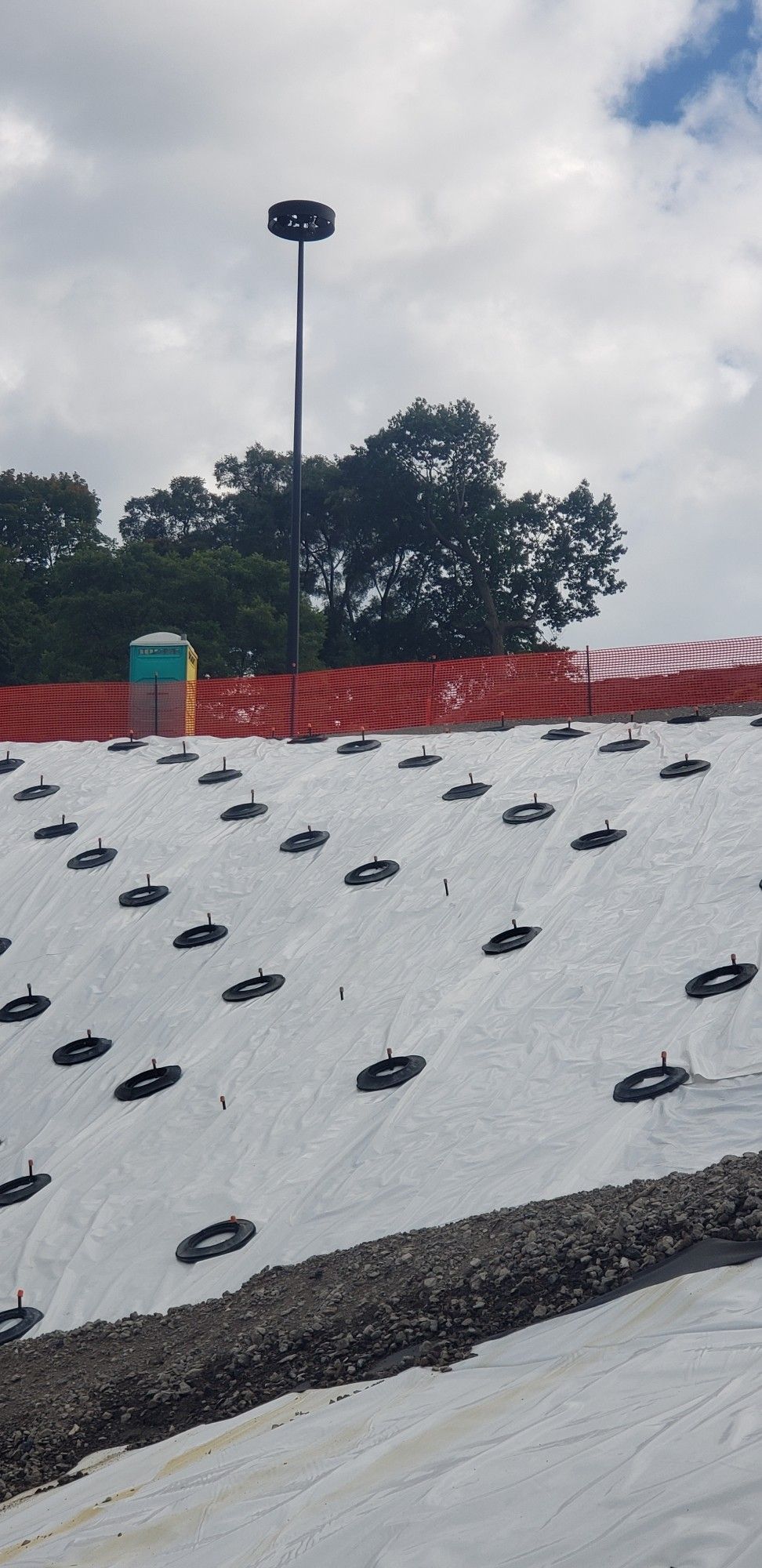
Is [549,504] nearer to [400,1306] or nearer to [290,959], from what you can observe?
[290,959]

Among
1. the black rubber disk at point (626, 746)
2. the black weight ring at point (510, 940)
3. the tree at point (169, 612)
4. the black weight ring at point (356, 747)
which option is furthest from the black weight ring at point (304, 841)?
the tree at point (169, 612)

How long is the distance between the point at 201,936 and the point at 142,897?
4.08 feet

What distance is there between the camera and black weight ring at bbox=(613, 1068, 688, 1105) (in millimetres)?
9328

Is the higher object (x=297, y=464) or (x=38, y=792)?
(x=297, y=464)

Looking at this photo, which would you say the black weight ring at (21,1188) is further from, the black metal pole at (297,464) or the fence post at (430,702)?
the black metal pole at (297,464)

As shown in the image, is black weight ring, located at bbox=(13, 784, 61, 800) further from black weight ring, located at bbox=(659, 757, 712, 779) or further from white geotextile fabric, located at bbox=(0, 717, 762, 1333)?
black weight ring, located at bbox=(659, 757, 712, 779)

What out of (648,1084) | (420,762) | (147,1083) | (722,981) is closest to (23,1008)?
(147,1083)

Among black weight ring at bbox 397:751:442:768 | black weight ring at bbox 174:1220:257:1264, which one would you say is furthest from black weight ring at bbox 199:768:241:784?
black weight ring at bbox 174:1220:257:1264

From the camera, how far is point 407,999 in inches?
465

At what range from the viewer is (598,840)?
529 inches

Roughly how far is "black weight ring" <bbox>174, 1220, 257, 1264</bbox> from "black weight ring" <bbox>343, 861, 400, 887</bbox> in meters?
4.81

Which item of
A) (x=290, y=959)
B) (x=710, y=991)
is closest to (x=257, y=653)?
(x=290, y=959)

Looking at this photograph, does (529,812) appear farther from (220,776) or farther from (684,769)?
(220,776)

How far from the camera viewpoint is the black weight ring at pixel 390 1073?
10.7 meters
